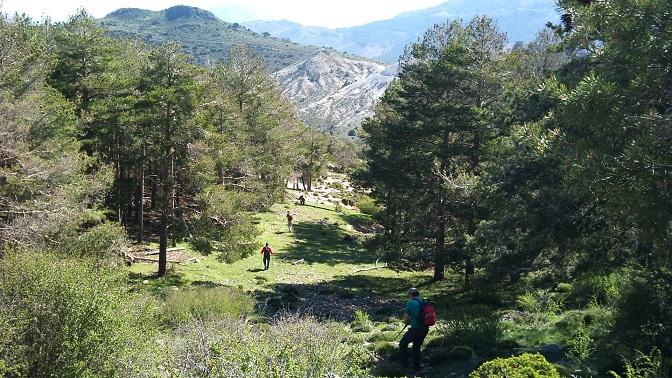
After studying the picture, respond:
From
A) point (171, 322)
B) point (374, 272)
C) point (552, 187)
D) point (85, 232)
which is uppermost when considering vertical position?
point (552, 187)

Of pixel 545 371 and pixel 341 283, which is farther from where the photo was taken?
pixel 341 283

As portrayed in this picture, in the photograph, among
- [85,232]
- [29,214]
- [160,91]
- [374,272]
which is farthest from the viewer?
[374,272]

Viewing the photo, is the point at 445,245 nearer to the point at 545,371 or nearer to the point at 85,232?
the point at 85,232

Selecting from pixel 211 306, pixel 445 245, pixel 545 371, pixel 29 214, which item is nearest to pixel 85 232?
pixel 29 214

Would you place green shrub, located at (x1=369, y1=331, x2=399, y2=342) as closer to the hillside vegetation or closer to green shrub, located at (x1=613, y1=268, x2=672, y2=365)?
the hillside vegetation

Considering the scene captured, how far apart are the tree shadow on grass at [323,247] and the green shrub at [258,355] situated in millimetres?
25307

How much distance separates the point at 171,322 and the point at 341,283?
536 inches

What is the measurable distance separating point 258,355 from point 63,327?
15.5 feet

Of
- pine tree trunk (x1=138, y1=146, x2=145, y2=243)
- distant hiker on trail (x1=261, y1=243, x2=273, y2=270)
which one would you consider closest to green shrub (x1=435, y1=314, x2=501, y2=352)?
distant hiker on trail (x1=261, y1=243, x2=273, y2=270)

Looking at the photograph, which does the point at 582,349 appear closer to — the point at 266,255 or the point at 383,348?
A: the point at 383,348

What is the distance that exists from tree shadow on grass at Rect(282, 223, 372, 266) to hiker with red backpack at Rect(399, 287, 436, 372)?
77.9ft

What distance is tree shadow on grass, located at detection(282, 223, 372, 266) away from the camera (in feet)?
120

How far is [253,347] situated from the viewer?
8.01m

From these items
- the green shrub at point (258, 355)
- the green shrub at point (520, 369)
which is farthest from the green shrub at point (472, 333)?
the green shrub at point (520, 369)
